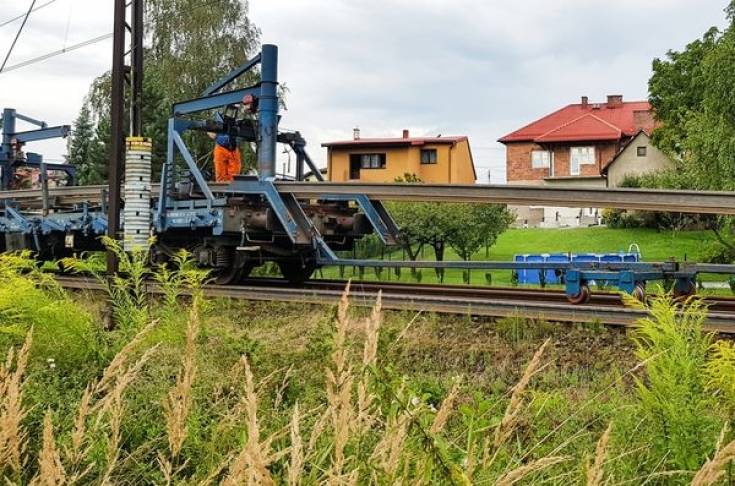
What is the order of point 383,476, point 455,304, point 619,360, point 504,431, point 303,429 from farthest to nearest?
point 455,304 → point 619,360 → point 303,429 → point 504,431 → point 383,476

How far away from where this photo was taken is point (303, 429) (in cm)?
402

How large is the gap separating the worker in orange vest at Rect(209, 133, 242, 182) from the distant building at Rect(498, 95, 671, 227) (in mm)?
39694

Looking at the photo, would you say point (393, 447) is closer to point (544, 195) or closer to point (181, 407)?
point (181, 407)

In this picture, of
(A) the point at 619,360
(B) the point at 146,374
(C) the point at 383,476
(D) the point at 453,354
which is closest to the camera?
(C) the point at 383,476

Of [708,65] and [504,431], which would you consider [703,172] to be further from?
[504,431]

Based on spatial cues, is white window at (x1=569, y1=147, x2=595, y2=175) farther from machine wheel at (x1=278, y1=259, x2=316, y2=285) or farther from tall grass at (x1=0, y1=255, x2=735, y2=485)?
tall grass at (x1=0, y1=255, x2=735, y2=485)

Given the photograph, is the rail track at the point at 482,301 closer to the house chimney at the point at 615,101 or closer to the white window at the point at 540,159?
the white window at the point at 540,159

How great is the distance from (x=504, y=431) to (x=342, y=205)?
1095 cm

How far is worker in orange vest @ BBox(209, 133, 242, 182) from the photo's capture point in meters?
12.8

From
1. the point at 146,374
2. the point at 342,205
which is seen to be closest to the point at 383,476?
the point at 146,374

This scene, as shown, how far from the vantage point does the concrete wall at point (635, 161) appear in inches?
1962

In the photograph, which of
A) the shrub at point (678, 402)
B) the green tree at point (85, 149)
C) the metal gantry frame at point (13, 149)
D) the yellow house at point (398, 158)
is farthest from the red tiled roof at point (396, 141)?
the shrub at point (678, 402)

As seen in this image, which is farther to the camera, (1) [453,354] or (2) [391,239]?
(2) [391,239]

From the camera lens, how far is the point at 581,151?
55.1 metres
